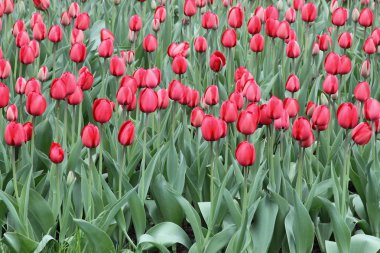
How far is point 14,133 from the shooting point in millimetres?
2867

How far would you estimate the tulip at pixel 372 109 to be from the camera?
3010 mm

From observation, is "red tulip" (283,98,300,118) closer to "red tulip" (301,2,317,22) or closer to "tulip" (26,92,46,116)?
"tulip" (26,92,46,116)

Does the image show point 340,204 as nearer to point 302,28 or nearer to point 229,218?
point 229,218

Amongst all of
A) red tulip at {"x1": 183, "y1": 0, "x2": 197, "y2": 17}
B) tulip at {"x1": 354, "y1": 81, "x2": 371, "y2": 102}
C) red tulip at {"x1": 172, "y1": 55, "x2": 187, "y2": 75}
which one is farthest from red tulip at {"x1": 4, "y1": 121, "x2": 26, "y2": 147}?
red tulip at {"x1": 183, "y1": 0, "x2": 197, "y2": 17}

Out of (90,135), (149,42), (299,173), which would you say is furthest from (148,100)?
(149,42)

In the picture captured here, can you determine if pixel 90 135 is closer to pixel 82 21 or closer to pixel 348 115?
pixel 348 115

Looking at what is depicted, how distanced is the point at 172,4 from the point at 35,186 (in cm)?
255

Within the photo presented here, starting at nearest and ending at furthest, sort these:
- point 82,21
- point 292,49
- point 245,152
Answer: point 245,152 → point 292,49 → point 82,21

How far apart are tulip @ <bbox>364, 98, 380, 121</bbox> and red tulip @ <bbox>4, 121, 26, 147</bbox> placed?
1.23 meters

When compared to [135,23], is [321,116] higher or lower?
higher

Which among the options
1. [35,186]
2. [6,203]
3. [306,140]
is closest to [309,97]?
[306,140]

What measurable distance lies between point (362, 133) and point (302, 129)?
0.24 metres

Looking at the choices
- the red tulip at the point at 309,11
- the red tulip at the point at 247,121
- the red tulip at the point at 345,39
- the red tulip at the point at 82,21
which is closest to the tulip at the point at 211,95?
the red tulip at the point at 247,121

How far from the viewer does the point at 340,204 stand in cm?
308
